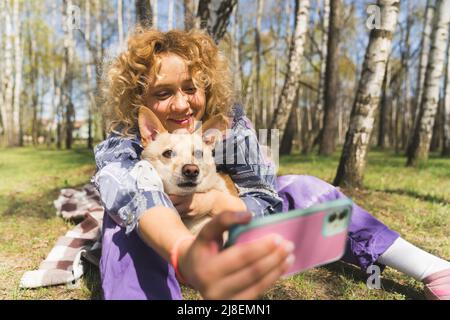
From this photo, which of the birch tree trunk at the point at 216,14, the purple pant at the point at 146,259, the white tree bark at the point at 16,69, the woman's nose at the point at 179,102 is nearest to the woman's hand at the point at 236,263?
the purple pant at the point at 146,259

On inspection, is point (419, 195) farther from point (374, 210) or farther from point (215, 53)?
point (215, 53)

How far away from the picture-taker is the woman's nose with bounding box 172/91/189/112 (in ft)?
8.94

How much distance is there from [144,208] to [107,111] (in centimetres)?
157

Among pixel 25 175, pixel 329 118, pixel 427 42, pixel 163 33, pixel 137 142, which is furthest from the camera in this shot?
pixel 427 42

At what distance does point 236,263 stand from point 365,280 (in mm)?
1880

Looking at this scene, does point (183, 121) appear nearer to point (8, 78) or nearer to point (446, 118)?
point (446, 118)

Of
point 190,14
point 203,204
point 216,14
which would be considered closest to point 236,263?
point 203,204

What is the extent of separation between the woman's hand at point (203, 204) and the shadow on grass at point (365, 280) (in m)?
0.99

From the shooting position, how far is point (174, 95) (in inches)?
108

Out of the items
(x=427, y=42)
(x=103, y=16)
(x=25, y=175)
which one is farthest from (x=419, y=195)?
(x=103, y=16)

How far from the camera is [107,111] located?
3154 millimetres

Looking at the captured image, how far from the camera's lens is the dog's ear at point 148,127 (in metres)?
2.56

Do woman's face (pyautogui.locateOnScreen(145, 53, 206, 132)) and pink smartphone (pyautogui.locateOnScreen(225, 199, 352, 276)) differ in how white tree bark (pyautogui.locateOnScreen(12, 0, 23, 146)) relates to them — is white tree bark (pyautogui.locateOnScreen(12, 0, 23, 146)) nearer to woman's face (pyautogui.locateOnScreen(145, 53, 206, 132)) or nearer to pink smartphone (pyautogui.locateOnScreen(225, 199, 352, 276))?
woman's face (pyautogui.locateOnScreen(145, 53, 206, 132))

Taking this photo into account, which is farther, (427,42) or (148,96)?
(427,42)
